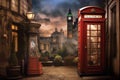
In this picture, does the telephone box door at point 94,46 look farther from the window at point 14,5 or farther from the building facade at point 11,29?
the window at point 14,5

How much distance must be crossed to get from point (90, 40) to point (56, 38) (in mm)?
10667

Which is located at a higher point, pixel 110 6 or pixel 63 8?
pixel 63 8

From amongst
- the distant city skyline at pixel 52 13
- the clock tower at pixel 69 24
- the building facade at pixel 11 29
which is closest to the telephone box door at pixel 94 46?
the building facade at pixel 11 29

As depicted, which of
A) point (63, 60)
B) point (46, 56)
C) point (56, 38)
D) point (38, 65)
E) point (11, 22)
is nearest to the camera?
point (38, 65)

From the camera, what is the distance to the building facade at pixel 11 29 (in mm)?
12328

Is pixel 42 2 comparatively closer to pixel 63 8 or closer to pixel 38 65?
pixel 63 8

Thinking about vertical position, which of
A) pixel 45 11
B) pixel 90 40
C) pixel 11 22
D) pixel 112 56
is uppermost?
pixel 45 11

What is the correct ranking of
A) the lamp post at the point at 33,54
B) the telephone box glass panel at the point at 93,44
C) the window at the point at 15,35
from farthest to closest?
the window at the point at 15,35, the lamp post at the point at 33,54, the telephone box glass panel at the point at 93,44

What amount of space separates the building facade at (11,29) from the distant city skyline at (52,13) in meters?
5.75

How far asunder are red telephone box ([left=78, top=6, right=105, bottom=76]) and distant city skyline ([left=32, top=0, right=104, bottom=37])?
1075 centimetres

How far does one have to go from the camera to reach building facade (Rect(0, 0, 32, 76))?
12.3m

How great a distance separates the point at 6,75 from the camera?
38.6ft

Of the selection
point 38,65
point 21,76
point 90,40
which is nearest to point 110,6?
point 90,40

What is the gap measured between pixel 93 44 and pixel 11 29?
5.03 meters
